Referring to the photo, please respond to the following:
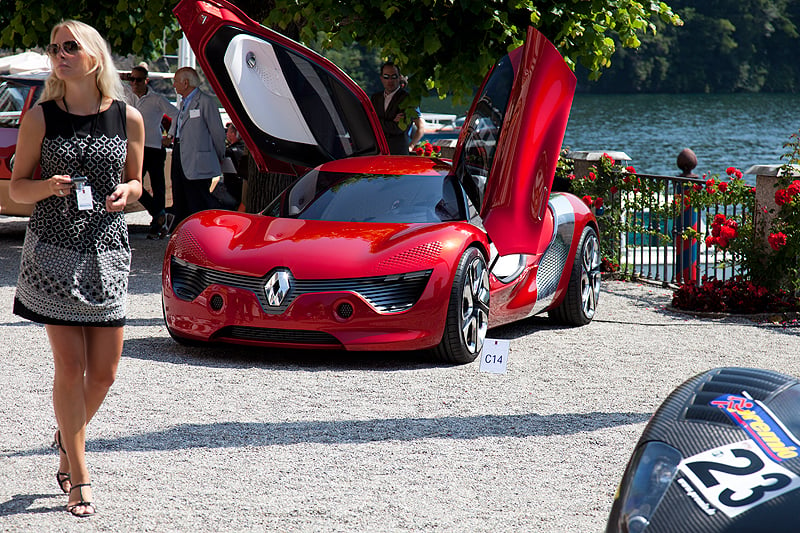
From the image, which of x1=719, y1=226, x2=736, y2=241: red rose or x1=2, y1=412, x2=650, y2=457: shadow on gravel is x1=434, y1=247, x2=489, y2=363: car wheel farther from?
x1=719, y1=226, x2=736, y2=241: red rose

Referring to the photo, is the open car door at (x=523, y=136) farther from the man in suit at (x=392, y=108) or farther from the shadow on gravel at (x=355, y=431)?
the man in suit at (x=392, y=108)

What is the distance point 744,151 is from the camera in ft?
237

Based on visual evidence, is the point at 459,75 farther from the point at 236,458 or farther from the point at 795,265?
the point at 236,458

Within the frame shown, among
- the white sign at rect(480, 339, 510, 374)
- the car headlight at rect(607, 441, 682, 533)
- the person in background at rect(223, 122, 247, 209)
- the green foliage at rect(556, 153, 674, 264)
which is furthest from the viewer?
the person in background at rect(223, 122, 247, 209)

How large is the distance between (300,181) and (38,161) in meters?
4.03

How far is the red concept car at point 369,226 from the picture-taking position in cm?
676

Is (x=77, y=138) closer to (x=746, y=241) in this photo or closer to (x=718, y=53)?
(x=746, y=241)

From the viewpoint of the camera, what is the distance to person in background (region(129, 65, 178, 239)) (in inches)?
523

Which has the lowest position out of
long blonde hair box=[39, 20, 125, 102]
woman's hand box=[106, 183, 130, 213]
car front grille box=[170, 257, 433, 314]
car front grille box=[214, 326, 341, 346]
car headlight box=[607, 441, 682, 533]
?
car front grille box=[214, 326, 341, 346]

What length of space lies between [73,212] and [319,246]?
116 inches

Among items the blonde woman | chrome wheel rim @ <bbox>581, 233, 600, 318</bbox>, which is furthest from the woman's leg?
chrome wheel rim @ <bbox>581, 233, 600, 318</bbox>

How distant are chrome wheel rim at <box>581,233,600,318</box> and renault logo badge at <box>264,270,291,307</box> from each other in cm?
291

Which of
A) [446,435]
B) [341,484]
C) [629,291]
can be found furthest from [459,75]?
[341,484]

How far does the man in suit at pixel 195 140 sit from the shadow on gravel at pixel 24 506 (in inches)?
302
